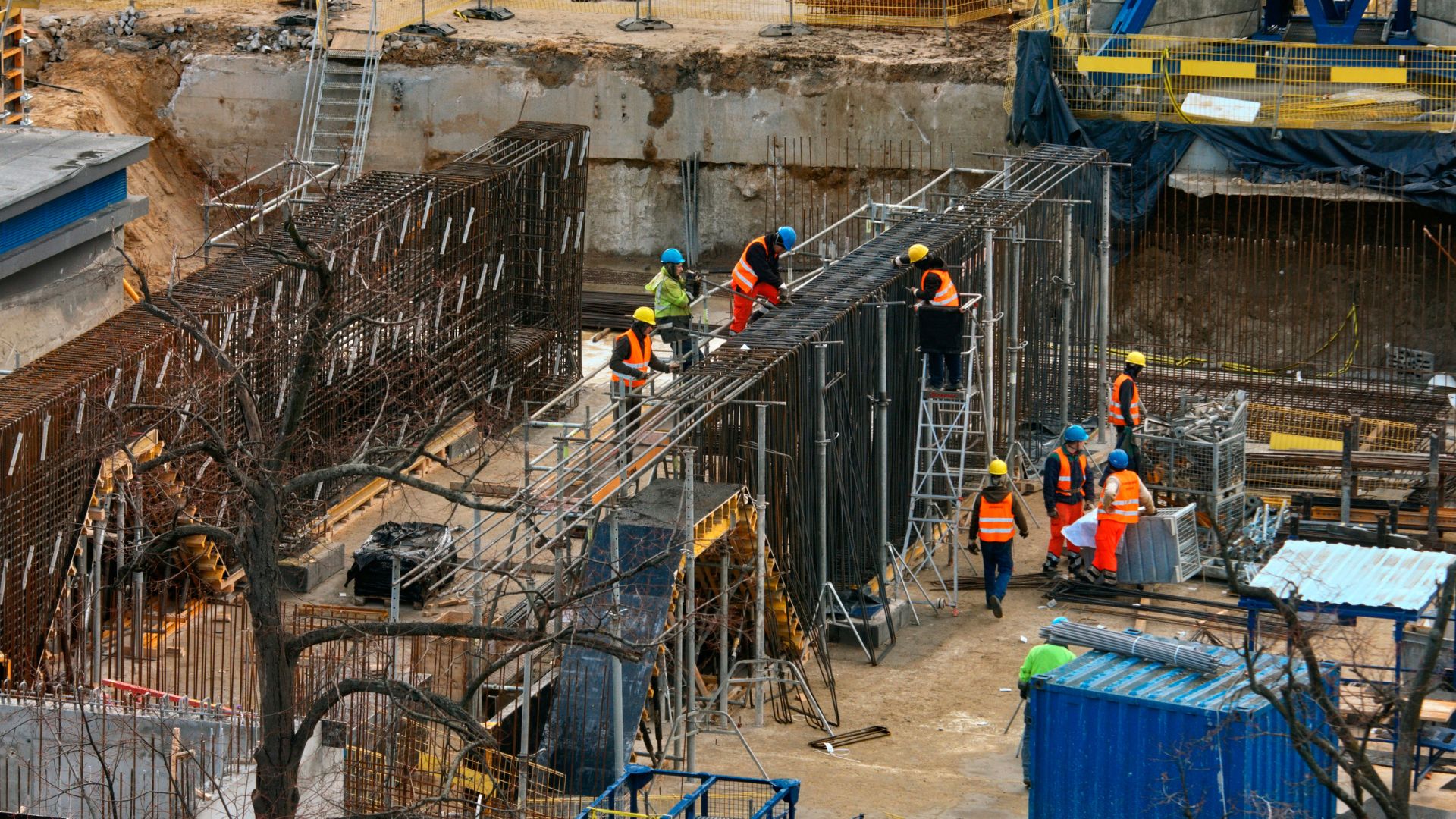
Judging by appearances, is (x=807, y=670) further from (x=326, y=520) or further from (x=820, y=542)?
(x=326, y=520)

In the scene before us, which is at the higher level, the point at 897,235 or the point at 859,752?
the point at 897,235

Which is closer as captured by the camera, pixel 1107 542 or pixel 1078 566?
pixel 1107 542

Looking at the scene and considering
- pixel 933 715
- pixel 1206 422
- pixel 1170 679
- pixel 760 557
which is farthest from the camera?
pixel 1206 422

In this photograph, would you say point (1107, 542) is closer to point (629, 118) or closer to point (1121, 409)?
point (1121, 409)

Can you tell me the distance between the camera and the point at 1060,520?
24.3 metres

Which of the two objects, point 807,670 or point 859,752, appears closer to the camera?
point 859,752

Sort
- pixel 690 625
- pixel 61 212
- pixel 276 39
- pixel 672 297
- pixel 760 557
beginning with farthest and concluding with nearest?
pixel 276 39
pixel 61 212
pixel 672 297
pixel 760 557
pixel 690 625

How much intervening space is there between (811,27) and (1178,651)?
22.0 m

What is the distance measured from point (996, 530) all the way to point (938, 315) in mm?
2319

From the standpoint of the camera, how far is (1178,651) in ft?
59.0

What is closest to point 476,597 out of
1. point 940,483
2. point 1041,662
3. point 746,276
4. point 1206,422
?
point 1041,662

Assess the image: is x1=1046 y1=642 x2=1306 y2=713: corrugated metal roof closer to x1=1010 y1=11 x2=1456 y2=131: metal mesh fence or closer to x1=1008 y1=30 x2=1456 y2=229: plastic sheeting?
x1=1008 y1=30 x2=1456 y2=229: plastic sheeting

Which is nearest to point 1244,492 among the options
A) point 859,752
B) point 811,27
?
point 859,752

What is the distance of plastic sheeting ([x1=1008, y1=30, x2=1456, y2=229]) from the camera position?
31.7 metres
